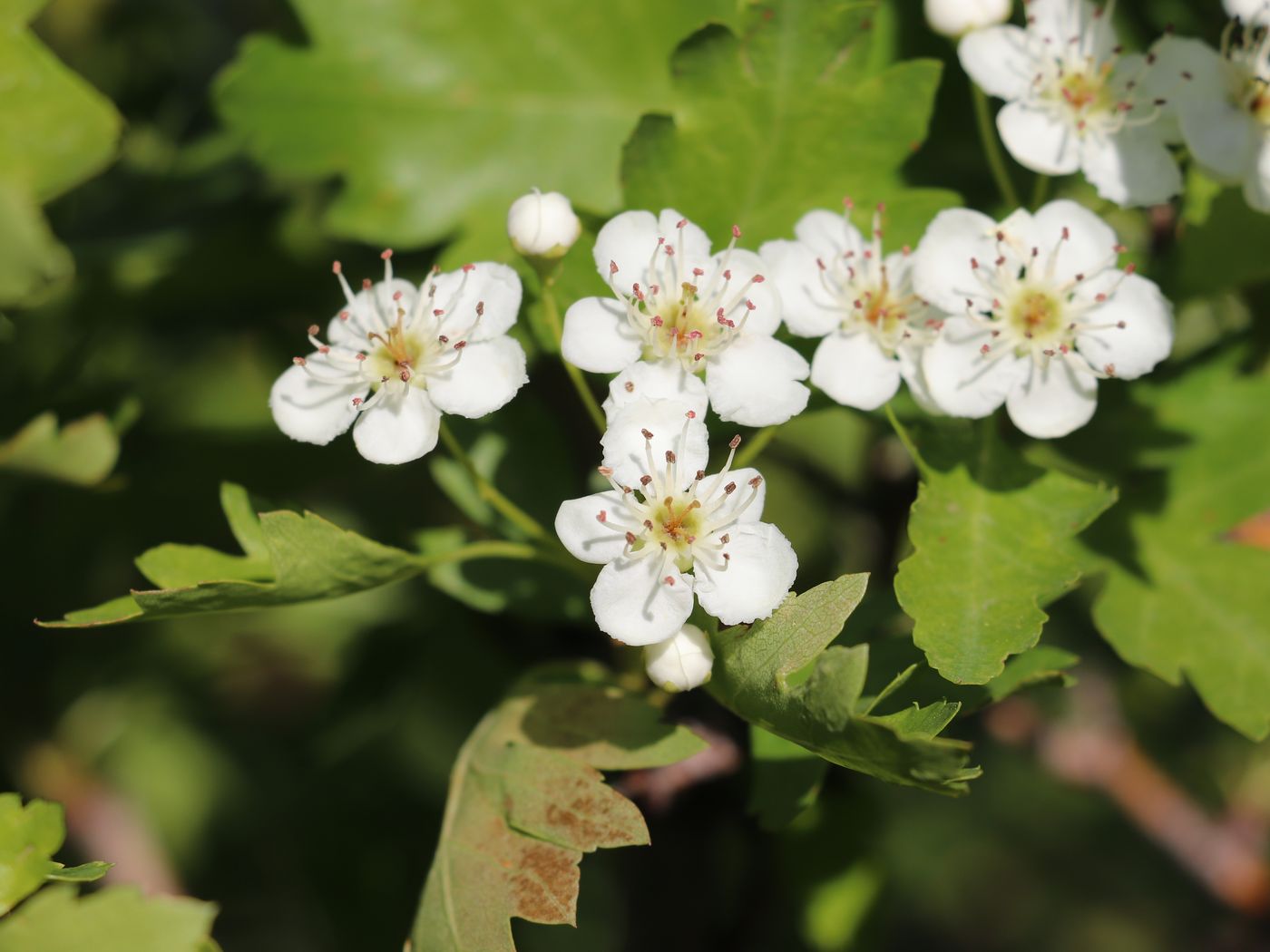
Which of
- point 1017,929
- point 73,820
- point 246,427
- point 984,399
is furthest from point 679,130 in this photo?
→ point 1017,929

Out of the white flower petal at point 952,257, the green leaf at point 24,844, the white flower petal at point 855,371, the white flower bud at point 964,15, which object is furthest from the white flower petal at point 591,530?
the white flower bud at point 964,15

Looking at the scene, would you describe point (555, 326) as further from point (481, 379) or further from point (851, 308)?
point (851, 308)

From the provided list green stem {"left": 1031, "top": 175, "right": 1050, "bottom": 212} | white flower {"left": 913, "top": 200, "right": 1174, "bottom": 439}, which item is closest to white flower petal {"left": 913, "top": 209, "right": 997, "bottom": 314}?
white flower {"left": 913, "top": 200, "right": 1174, "bottom": 439}

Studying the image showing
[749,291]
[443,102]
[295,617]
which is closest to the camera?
[749,291]

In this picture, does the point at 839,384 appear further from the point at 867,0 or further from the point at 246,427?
the point at 246,427

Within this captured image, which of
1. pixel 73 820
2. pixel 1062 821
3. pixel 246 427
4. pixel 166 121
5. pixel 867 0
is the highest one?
pixel 867 0

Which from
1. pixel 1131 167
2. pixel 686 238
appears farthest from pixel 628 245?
pixel 1131 167
